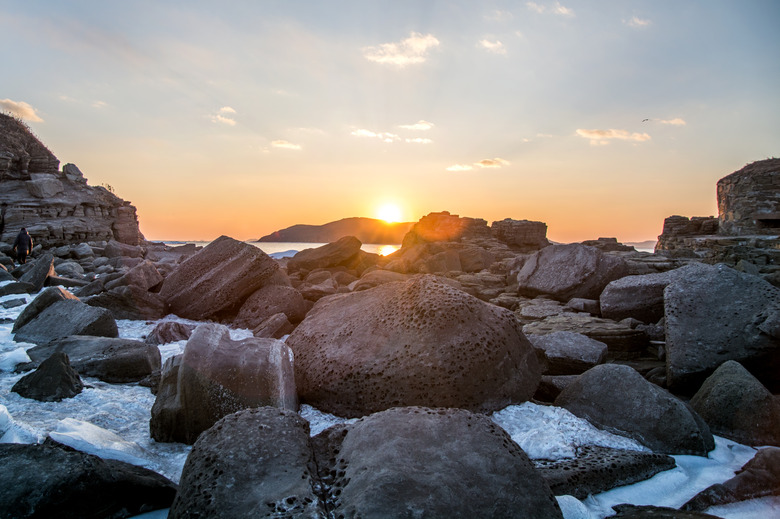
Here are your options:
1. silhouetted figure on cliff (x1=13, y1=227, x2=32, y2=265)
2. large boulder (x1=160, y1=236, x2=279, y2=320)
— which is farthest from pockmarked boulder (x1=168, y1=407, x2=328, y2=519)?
silhouetted figure on cliff (x1=13, y1=227, x2=32, y2=265)

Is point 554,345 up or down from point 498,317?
down

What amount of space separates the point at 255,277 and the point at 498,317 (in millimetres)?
5102

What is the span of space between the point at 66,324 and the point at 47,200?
20198mm

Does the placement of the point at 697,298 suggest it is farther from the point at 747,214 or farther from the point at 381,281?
the point at 747,214

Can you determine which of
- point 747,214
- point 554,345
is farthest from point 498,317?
point 747,214

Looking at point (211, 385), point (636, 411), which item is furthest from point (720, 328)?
point (211, 385)

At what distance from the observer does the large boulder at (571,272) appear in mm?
8219

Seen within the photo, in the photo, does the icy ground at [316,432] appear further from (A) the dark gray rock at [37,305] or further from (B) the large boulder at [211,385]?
(A) the dark gray rock at [37,305]

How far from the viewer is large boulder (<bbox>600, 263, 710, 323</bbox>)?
6.54m

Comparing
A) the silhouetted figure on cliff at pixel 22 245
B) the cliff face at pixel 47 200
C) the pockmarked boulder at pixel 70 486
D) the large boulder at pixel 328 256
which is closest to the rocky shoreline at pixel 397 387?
the pockmarked boulder at pixel 70 486

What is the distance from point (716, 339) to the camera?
4734mm

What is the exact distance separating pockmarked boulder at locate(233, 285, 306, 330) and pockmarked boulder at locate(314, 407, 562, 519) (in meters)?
5.31

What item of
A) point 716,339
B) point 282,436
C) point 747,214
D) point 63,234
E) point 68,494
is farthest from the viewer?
point 63,234

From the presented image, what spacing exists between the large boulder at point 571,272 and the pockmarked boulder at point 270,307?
4703 mm
